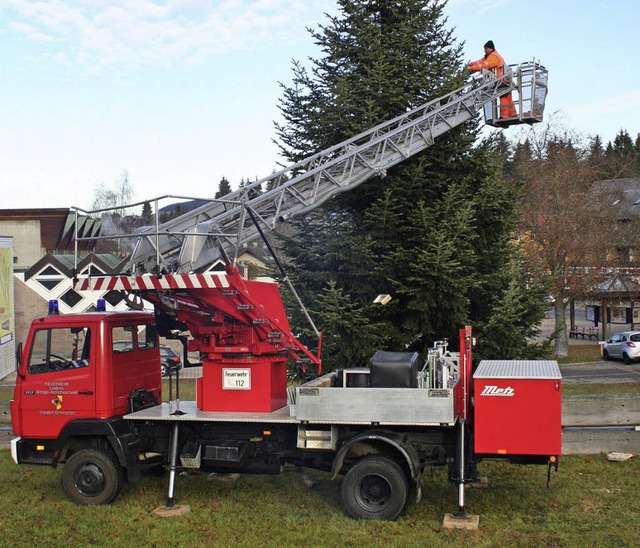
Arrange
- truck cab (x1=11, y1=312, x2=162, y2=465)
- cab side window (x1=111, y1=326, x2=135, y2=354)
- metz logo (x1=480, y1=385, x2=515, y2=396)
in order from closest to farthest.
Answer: metz logo (x1=480, y1=385, x2=515, y2=396), truck cab (x1=11, y1=312, x2=162, y2=465), cab side window (x1=111, y1=326, x2=135, y2=354)

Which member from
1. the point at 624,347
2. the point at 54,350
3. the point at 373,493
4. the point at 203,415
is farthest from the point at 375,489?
the point at 624,347

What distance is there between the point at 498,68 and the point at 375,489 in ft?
31.9

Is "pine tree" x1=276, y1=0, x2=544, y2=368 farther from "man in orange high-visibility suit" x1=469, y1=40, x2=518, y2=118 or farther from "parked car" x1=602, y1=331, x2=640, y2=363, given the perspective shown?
"parked car" x1=602, y1=331, x2=640, y2=363

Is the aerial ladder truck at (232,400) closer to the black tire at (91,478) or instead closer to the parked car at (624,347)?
the black tire at (91,478)

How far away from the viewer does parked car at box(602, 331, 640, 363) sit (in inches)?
1363

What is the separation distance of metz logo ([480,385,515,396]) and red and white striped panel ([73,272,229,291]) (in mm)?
3457

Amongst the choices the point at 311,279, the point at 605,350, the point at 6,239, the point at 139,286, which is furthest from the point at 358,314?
the point at 605,350

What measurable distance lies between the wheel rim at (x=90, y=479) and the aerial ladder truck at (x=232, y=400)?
0.06 ft

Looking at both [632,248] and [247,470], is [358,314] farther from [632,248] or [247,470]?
[632,248]

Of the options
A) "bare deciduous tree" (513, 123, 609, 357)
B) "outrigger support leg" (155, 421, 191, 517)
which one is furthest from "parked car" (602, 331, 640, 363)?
"outrigger support leg" (155, 421, 191, 517)

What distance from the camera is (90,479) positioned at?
31.6 feet

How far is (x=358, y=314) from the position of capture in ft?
47.5

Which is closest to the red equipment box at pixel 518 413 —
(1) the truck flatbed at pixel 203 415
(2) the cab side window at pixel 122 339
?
(1) the truck flatbed at pixel 203 415

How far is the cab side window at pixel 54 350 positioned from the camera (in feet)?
32.4
